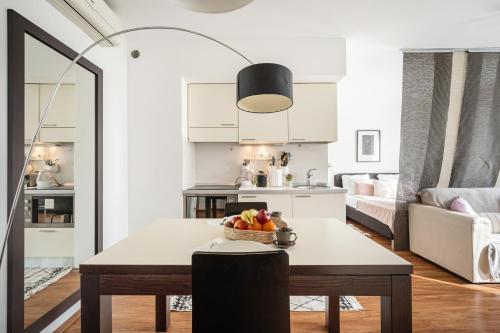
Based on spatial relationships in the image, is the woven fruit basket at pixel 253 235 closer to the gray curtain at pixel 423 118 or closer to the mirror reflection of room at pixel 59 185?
the mirror reflection of room at pixel 59 185

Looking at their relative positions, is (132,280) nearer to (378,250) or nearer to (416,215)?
(378,250)

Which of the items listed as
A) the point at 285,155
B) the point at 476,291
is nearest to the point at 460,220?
the point at 476,291

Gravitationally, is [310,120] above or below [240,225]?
above

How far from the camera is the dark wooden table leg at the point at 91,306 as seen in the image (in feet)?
4.08

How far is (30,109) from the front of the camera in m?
2.14

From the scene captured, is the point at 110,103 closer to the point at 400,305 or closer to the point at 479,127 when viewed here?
the point at 400,305

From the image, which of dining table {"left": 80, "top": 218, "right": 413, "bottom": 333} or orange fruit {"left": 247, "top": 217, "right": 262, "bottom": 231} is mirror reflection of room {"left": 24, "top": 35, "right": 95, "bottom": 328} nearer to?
dining table {"left": 80, "top": 218, "right": 413, "bottom": 333}

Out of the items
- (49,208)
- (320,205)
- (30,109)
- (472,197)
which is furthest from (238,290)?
(472,197)

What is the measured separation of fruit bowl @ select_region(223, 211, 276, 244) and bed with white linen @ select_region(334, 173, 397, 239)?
3216 millimetres

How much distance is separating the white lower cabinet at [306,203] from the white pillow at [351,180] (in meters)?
2.99

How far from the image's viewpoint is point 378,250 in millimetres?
1444

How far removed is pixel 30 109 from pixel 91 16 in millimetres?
832

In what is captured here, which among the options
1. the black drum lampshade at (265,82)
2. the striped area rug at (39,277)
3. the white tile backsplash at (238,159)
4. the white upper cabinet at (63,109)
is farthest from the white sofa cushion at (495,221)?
the white upper cabinet at (63,109)

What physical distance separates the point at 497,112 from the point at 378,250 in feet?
12.4
